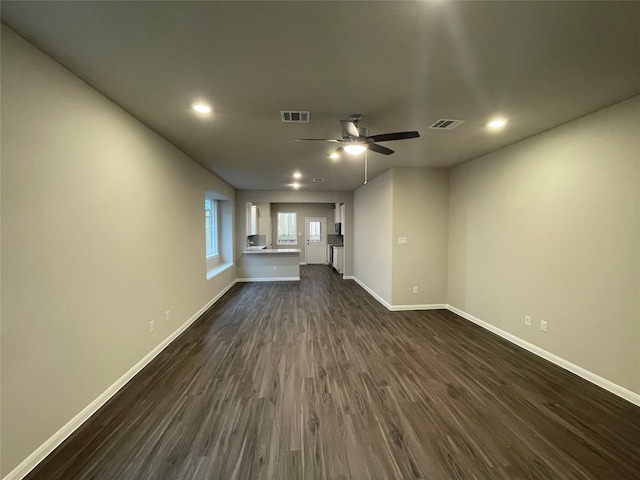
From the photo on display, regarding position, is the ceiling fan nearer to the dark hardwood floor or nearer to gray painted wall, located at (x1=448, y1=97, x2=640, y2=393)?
gray painted wall, located at (x1=448, y1=97, x2=640, y2=393)

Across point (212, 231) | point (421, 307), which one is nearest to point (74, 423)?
point (421, 307)

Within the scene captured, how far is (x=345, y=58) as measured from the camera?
168cm

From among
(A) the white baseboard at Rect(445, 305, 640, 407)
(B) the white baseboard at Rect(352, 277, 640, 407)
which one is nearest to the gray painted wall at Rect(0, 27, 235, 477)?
(B) the white baseboard at Rect(352, 277, 640, 407)

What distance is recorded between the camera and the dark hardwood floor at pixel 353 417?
1.58 metres

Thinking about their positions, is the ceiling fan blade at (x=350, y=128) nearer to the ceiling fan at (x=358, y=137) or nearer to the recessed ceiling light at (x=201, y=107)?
the ceiling fan at (x=358, y=137)

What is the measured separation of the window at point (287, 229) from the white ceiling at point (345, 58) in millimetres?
7969

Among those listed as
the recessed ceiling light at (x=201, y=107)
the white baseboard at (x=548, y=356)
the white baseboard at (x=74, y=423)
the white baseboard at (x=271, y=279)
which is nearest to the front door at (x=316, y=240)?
the white baseboard at (x=271, y=279)

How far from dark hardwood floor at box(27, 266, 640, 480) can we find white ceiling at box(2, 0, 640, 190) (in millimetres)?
2609

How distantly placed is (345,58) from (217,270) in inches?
199

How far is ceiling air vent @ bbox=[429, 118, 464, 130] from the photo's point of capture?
2.66 metres

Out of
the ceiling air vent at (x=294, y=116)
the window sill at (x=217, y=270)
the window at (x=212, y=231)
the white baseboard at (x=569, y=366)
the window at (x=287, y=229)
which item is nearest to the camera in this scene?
the white baseboard at (x=569, y=366)

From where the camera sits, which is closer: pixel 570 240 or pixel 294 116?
pixel 294 116

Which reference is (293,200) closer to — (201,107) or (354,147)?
(354,147)

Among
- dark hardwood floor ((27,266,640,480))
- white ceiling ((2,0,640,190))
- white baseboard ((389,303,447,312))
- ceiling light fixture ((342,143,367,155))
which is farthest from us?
white baseboard ((389,303,447,312))
